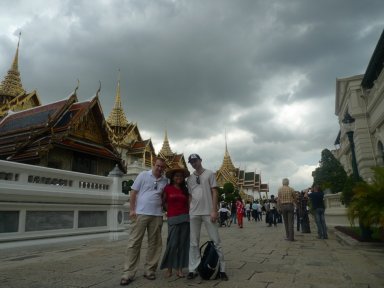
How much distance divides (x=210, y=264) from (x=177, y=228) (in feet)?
2.25

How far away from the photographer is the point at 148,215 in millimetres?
4586

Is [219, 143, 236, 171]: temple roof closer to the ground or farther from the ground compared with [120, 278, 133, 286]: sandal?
farther from the ground

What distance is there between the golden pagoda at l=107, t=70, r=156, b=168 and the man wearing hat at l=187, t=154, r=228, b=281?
36818 millimetres

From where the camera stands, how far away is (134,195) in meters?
4.69

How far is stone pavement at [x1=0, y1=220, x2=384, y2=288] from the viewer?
4078 mm

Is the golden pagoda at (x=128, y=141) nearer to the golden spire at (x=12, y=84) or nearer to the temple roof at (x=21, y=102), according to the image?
the temple roof at (x=21, y=102)

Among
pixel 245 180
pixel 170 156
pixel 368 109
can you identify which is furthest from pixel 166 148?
pixel 368 109

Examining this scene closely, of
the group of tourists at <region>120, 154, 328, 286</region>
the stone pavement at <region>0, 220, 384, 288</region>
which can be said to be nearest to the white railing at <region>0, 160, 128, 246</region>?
the stone pavement at <region>0, 220, 384, 288</region>

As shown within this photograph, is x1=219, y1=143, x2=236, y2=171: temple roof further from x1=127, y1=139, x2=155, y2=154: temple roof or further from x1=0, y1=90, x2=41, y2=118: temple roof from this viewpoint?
x1=0, y1=90, x2=41, y2=118: temple roof

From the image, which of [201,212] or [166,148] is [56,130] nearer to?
[201,212]

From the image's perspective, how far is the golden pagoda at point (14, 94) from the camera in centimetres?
3516

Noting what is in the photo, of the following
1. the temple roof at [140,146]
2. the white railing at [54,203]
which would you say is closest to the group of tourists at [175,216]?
the white railing at [54,203]

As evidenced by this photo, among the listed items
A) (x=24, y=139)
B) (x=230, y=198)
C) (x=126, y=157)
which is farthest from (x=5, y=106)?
(x=230, y=198)

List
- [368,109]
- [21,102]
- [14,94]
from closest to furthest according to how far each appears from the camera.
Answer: [368,109] < [21,102] < [14,94]
